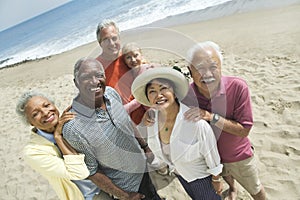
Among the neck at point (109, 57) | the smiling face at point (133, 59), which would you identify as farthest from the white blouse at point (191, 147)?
the neck at point (109, 57)

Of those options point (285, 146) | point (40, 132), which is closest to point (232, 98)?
point (40, 132)

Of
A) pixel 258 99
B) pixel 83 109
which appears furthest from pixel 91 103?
pixel 258 99

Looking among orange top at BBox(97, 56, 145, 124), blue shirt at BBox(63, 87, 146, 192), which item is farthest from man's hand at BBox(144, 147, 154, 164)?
orange top at BBox(97, 56, 145, 124)

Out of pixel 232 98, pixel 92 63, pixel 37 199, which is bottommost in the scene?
pixel 37 199

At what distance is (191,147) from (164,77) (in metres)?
0.47

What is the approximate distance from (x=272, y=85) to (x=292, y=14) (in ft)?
16.2

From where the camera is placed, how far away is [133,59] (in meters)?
2.50

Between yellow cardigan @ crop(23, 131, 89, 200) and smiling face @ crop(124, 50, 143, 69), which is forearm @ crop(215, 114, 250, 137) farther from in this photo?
smiling face @ crop(124, 50, 143, 69)

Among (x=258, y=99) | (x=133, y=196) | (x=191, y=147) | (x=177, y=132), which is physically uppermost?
(x=177, y=132)

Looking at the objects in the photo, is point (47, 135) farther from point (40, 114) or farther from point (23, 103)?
point (23, 103)

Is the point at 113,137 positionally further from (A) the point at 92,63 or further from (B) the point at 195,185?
(B) the point at 195,185

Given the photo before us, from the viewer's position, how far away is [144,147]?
2295 millimetres

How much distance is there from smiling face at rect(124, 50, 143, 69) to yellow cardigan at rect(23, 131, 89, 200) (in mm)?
1042

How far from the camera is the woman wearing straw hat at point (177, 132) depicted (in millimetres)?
1718
